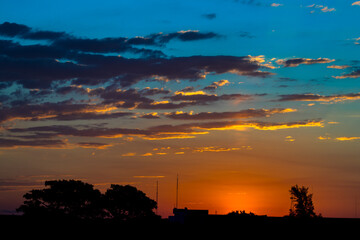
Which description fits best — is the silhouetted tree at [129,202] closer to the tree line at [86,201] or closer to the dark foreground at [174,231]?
the tree line at [86,201]

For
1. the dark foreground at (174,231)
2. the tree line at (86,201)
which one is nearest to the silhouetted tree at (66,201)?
the tree line at (86,201)

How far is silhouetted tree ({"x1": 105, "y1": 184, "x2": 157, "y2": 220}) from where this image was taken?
398 feet

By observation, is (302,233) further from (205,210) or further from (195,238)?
(205,210)

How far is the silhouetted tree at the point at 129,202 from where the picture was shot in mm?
121375

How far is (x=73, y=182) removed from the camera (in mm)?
114688

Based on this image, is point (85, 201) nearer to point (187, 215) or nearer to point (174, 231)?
point (187, 215)

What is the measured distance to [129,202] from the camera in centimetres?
12319

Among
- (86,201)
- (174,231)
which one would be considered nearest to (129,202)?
(86,201)

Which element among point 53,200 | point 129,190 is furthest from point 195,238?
point 129,190

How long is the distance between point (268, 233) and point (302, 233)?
187 inches

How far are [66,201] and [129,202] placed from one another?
16.5 metres

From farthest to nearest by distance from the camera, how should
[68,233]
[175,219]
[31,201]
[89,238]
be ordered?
1. [175,219]
2. [31,201]
3. [68,233]
4. [89,238]

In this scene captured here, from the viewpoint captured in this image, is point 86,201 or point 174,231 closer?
point 174,231

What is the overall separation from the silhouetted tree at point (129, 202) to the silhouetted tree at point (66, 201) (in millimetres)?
4649
